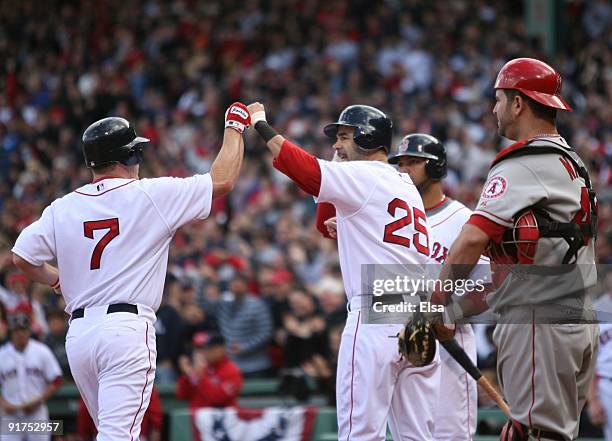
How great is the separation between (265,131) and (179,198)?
2.01ft

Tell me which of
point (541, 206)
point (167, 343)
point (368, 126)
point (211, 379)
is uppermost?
point (368, 126)

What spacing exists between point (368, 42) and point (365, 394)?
43.2 ft

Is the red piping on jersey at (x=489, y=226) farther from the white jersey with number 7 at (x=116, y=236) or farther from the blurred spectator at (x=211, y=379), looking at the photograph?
the blurred spectator at (x=211, y=379)

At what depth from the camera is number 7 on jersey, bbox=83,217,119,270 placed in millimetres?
5676

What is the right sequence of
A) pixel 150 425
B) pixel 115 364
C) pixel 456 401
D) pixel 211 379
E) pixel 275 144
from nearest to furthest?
pixel 115 364 < pixel 275 144 < pixel 456 401 < pixel 150 425 < pixel 211 379

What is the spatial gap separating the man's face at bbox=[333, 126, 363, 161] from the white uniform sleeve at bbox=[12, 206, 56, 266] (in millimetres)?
1778

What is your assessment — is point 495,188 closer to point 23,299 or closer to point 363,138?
point 363,138

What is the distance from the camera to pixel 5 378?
1021cm

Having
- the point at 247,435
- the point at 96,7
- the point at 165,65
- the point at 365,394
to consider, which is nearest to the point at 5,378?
the point at 247,435

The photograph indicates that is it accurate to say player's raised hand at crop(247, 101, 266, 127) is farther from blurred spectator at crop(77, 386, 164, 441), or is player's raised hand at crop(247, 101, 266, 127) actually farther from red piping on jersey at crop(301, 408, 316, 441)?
blurred spectator at crop(77, 386, 164, 441)

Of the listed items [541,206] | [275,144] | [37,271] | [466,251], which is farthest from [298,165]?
[37,271]

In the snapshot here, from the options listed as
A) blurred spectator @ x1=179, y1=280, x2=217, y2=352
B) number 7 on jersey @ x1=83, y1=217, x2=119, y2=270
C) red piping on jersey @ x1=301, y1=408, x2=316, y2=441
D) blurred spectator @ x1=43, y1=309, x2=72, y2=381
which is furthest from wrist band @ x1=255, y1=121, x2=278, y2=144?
blurred spectator @ x1=43, y1=309, x2=72, y2=381

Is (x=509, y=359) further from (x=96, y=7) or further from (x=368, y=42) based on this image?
(x=96, y=7)

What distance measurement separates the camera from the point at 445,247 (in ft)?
22.6
